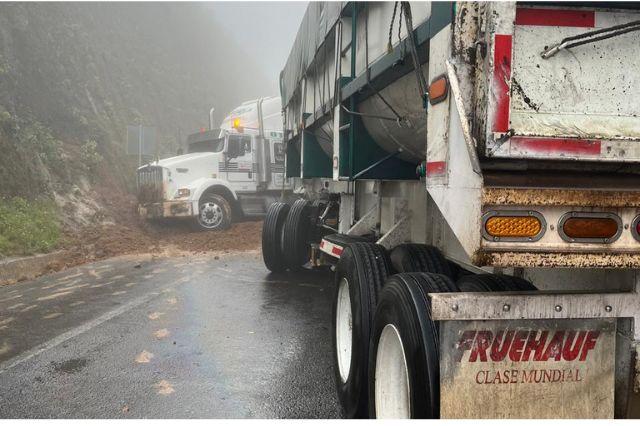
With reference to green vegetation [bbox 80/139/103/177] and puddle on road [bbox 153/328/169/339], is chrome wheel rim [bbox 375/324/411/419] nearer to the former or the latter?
puddle on road [bbox 153/328/169/339]

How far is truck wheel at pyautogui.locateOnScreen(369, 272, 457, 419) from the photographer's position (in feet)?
7.06

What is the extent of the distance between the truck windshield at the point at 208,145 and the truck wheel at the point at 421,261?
11.5 meters

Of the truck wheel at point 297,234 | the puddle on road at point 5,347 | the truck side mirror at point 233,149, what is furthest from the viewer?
the truck side mirror at point 233,149

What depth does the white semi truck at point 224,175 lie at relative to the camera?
13641 mm

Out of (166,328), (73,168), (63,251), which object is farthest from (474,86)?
(73,168)

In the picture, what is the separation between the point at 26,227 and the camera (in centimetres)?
1052

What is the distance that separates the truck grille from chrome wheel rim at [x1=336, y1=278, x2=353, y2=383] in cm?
1056

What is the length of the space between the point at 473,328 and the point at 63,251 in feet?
34.0

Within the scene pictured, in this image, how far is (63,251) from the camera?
1066 centimetres

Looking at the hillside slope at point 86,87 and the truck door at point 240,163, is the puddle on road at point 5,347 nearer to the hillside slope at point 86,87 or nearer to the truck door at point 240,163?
the hillside slope at point 86,87

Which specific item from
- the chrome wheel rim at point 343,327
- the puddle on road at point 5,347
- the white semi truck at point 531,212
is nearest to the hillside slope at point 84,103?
the puddle on road at point 5,347

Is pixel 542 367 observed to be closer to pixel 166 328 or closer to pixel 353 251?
pixel 353 251

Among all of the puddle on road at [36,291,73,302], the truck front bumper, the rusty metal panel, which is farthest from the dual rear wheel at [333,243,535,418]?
the truck front bumper

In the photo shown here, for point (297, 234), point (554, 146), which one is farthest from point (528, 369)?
point (297, 234)
